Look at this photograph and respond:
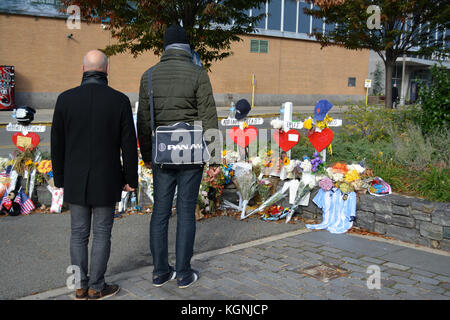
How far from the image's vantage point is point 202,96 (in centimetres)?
353

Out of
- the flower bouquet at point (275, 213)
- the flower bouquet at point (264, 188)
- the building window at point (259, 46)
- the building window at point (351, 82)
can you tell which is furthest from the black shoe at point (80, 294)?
the building window at point (351, 82)

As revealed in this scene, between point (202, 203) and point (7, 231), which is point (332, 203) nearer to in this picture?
point (202, 203)

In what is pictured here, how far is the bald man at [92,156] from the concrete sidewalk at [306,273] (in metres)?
0.37

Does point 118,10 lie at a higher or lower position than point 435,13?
lower

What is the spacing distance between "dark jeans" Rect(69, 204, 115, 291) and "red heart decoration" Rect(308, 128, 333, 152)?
10.8 ft

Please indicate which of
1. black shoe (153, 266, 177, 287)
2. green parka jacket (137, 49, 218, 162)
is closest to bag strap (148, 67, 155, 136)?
green parka jacket (137, 49, 218, 162)

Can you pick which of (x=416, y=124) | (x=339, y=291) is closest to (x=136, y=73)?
(x=416, y=124)

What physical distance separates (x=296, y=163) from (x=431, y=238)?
1.86 metres

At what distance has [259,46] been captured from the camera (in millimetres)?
28016

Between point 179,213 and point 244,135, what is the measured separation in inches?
116

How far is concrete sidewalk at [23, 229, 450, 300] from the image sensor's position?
3.54 m

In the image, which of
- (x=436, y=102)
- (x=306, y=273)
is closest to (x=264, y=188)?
(x=306, y=273)

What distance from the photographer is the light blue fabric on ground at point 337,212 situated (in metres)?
5.36

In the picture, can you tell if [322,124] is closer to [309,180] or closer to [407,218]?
[309,180]
